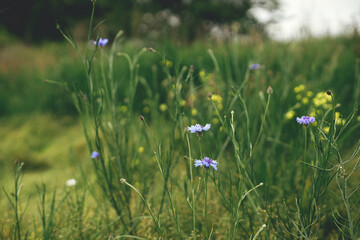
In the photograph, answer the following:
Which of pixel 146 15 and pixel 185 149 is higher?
pixel 185 149

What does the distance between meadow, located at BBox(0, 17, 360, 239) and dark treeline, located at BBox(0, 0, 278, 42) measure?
6816 mm

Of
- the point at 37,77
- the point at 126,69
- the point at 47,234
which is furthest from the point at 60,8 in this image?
the point at 47,234

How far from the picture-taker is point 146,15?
11.1 metres

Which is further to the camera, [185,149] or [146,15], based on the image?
[146,15]

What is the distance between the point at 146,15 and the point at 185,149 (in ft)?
35.5

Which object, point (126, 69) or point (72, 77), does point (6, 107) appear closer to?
point (72, 77)

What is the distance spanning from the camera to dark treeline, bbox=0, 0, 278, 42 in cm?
1020

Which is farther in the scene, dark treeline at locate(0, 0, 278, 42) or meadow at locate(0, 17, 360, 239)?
dark treeline at locate(0, 0, 278, 42)

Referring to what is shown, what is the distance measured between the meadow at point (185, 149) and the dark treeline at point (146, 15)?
6.82m

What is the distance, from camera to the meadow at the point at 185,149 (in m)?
0.92

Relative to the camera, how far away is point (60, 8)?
13312 millimetres

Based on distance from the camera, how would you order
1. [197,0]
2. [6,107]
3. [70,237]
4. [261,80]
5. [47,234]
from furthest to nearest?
[197,0] < [6,107] < [261,80] < [70,237] < [47,234]

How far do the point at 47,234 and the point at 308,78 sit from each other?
2230mm

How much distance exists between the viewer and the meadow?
924mm
